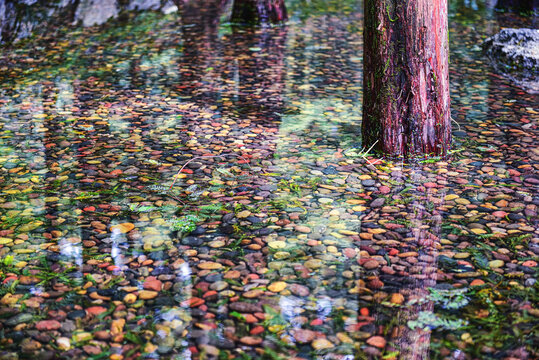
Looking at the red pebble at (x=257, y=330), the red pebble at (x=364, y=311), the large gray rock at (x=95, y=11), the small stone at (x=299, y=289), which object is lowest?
the red pebble at (x=257, y=330)

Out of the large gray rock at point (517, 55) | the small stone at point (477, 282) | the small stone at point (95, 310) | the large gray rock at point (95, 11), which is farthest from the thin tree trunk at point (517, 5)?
the small stone at point (95, 310)

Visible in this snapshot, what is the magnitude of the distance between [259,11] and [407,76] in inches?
218

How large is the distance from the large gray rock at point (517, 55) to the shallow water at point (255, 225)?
1.21ft

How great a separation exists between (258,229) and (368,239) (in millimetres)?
634

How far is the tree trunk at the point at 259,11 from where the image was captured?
9.07m

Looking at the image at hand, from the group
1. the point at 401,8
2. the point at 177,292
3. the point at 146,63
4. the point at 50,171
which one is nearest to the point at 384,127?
the point at 401,8

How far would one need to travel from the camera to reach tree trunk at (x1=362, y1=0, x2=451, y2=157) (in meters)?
3.96

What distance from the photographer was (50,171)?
4.13m

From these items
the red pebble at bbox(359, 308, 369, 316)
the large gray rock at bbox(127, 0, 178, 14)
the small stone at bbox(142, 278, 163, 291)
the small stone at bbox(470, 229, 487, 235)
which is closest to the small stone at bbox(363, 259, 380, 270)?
the red pebble at bbox(359, 308, 369, 316)

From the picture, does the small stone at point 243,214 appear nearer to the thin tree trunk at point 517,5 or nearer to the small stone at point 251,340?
the small stone at point 251,340

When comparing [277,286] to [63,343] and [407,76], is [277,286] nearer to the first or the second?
[63,343]

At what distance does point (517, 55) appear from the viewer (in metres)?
6.61

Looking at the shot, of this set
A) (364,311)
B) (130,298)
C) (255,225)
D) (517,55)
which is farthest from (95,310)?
(517,55)

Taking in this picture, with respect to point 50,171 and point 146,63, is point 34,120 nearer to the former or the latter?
point 50,171
